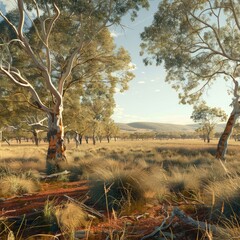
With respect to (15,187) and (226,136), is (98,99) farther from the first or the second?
(15,187)

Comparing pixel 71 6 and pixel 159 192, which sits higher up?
pixel 71 6

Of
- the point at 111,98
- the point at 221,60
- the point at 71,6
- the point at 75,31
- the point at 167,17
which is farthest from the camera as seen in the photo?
the point at 111,98

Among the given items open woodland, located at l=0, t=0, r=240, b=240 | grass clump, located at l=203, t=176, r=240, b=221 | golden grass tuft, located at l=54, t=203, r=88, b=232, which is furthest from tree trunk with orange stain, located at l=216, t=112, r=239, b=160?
golden grass tuft, located at l=54, t=203, r=88, b=232

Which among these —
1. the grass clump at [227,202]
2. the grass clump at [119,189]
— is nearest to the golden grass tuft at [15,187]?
the grass clump at [119,189]

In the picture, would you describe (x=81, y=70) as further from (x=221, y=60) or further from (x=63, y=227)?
(x=63, y=227)

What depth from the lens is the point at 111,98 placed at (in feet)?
57.4

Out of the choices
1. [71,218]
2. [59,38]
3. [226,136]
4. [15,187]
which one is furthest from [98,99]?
[71,218]

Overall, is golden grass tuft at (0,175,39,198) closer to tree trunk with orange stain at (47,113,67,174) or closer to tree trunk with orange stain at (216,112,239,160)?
tree trunk with orange stain at (47,113,67,174)

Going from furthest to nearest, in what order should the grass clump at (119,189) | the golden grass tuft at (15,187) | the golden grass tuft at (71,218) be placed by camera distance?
1. the golden grass tuft at (15,187)
2. the grass clump at (119,189)
3. the golden grass tuft at (71,218)

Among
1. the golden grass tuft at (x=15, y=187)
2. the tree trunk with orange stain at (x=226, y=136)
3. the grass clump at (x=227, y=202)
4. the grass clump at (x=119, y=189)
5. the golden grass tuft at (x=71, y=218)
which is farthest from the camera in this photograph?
the tree trunk with orange stain at (x=226, y=136)

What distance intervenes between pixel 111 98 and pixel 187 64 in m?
5.59

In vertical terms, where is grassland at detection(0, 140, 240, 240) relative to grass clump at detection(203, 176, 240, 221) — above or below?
below

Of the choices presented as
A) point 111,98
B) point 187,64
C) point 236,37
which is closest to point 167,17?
point 187,64

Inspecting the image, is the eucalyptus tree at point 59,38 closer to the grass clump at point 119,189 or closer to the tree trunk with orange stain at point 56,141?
the tree trunk with orange stain at point 56,141
